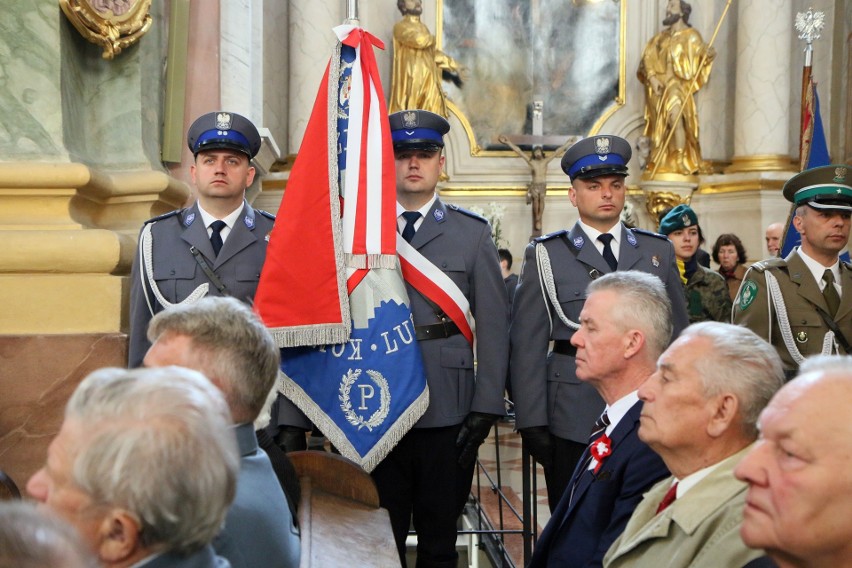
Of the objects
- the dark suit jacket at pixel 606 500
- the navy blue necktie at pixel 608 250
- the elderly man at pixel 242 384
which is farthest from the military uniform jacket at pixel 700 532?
the navy blue necktie at pixel 608 250

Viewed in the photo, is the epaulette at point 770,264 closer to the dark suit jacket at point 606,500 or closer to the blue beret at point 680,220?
the blue beret at point 680,220

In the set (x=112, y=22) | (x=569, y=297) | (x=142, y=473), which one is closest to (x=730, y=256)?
(x=569, y=297)

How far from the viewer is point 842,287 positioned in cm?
422

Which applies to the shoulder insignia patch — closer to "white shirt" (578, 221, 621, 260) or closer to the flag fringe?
"white shirt" (578, 221, 621, 260)

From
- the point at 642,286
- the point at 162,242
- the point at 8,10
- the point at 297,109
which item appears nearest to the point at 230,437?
the point at 642,286

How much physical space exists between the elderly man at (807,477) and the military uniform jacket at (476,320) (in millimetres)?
2025

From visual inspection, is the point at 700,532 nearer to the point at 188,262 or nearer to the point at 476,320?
the point at 476,320

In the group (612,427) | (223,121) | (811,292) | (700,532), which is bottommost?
(700,532)

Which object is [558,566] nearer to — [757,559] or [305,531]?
[305,531]

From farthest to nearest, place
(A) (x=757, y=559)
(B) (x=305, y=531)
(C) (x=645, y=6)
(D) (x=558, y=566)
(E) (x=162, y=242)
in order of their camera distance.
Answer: (C) (x=645, y=6), (E) (x=162, y=242), (D) (x=558, y=566), (B) (x=305, y=531), (A) (x=757, y=559)

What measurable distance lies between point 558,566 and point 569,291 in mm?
1399

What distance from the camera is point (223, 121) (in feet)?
11.9

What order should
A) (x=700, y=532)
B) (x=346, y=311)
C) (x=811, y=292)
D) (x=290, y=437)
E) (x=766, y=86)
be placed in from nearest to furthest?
(x=700, y=532)
(x=346, y=311)
(x=290, y=437)
(x=811, y=292)
(x=766, y=86)

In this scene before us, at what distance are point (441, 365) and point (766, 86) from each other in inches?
367
